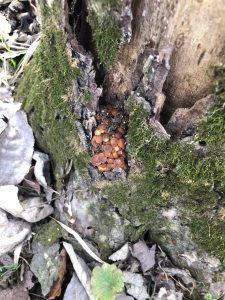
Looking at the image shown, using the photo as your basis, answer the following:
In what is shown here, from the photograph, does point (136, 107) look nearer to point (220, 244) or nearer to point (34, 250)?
point (220, 244)

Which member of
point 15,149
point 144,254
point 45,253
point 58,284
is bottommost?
point 58,284

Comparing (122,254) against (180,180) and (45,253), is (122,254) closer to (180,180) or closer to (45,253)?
(45,253)

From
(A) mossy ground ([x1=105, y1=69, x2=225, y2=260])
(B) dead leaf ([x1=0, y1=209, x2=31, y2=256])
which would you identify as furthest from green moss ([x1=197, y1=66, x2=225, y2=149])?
(B) dead leaf ([x1=0, y1=209, x2=31, y2=256])

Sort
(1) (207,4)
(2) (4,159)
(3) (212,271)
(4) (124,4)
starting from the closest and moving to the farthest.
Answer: (1) (207,4)
(4) (124,4)
(3) (212,271)
(2) (4,159)

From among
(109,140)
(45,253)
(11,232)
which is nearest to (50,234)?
(45,253)

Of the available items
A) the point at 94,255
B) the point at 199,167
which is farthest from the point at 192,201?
the point at 94,255
